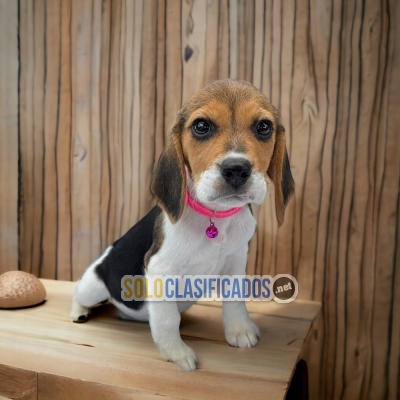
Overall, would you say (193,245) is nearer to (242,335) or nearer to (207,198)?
(207,198)

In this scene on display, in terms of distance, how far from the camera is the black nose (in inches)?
45.7

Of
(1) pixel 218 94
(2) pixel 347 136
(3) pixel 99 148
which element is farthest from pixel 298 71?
(3) pixel 99 148

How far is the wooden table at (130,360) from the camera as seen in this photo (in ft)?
4.14

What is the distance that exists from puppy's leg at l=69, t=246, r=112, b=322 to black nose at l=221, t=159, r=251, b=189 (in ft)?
2.53

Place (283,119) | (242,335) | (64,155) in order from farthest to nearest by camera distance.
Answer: (64,155)
(283,119)
(242,335)

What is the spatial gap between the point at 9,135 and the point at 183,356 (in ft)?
5.20

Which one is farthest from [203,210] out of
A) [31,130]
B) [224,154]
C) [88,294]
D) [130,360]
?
[31,130]

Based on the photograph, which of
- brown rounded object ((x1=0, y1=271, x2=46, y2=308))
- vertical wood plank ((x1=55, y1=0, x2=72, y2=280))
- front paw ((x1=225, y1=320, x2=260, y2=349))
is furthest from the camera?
vertical wood plank ((x1=55, y1=0, x2=72, y2=280))

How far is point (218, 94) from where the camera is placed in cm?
130

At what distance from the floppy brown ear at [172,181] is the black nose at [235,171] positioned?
0.69ft

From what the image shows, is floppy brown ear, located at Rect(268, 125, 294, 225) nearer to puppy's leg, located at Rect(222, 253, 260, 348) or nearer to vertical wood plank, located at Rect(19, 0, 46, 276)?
puppy's leg, located at Rect(222, 253, 260, 348)

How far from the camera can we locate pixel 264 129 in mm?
1314

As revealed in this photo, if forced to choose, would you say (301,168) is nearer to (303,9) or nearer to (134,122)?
(303,9)

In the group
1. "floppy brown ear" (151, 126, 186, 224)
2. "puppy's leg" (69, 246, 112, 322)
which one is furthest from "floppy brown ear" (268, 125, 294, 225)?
"puppy's leg" (69, 246, 112, 322)
